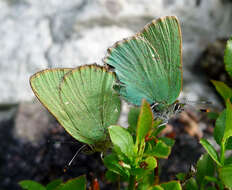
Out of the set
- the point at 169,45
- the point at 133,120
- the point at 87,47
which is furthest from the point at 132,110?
the point at 87,47

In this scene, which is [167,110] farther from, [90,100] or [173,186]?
[173,186]

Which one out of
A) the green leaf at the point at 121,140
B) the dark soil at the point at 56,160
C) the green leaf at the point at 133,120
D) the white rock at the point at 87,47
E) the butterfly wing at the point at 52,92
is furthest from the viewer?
the white rock at the point at 87,47

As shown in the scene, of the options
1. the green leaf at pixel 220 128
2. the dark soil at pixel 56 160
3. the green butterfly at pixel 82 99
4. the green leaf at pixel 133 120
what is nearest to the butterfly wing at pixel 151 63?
the green leaf at pixel 133 120

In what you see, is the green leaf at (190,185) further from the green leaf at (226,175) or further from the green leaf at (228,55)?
the green leaf at (228,55)

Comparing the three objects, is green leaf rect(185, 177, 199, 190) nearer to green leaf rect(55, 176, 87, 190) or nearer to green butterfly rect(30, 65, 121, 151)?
green butterfly rect(30, 65, 121, 151)

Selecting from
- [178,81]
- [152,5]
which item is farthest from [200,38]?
[178,81]

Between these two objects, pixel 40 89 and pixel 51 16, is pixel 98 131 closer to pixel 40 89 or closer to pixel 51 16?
pixel 40 89

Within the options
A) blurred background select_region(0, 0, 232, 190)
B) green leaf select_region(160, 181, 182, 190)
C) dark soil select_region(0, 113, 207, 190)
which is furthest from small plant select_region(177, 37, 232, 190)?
blurred background select_region(0, 0, 232, 190)
